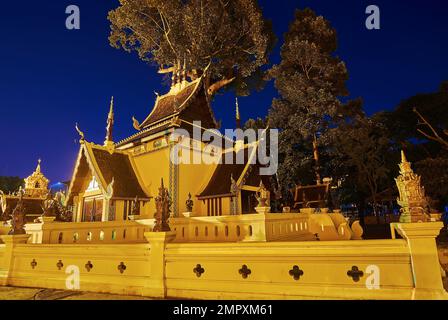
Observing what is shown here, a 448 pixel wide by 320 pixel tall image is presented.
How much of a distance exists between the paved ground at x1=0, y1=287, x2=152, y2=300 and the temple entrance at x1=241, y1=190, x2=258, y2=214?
7783mm

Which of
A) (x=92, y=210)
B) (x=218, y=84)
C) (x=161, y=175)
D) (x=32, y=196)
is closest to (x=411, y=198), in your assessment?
(x=161, y=175)

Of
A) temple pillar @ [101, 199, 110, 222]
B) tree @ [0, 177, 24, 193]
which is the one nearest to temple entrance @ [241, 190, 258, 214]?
temple pillar @ [101, 199, 110, 222]

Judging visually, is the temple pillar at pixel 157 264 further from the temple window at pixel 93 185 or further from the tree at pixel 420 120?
the tree at pixel 420 120

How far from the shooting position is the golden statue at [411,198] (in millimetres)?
4672

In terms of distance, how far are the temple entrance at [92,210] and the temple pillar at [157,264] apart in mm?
9009

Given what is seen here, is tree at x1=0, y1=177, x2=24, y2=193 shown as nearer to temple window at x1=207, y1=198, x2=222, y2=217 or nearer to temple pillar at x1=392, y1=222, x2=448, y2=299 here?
temple window at x1=207, y1=198, x2=222, y2=217

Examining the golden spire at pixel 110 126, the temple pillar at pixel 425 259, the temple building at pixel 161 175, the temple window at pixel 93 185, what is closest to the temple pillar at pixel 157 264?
the temple pillar at pixel 425 259

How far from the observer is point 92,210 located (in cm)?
1469

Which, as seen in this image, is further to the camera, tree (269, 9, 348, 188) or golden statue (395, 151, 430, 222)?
tree (269, 9, 348, 188)

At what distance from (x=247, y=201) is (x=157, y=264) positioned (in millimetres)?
7825

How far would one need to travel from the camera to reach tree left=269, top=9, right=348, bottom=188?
75.9ft

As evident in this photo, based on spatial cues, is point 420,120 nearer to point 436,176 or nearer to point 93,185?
point 436,176
